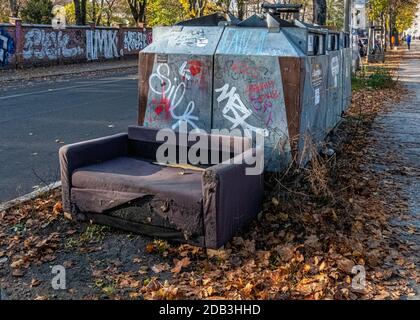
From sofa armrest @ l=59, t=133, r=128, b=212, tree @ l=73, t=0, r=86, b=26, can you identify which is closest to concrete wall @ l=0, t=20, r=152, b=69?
tree @ l=73, t=0, r=86, b=26

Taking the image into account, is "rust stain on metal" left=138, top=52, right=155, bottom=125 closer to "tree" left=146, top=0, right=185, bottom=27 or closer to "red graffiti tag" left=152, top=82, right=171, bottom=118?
"red graffiti tag" left=152, top=82, right=171, bottom=118

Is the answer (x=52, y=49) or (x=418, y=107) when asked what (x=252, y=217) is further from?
(x=52, y=49)

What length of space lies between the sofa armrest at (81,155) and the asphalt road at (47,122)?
40.1 inches

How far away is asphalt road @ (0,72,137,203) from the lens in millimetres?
6758

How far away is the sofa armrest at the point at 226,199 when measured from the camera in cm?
412

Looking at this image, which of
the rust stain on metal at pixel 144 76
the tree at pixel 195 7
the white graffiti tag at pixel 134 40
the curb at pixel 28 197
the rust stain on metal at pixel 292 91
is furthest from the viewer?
the white graffiti tag at pixel 134 40

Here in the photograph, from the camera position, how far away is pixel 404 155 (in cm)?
832

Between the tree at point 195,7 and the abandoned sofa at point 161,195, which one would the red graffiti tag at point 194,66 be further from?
the tree at point 195,7

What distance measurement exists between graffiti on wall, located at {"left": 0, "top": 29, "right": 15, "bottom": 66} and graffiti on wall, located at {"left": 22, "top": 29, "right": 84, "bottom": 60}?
959 millimetres

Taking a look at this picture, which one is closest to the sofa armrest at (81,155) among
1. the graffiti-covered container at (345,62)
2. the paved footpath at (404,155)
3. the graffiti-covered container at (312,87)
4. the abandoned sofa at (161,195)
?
the abandoned sofa at (161,195)

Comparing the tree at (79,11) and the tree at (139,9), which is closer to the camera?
the tree at (79,11)

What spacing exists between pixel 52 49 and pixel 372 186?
2375 centimetres

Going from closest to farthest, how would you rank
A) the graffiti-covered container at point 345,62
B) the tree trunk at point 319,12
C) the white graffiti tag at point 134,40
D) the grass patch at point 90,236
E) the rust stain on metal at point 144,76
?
the grass patch at point 90,236
the rust stain on metal at point 144,76
the graffiti-covered container at point 345,62
the tree trunk at point 319,12
the white graffiti tag at point 134,40
